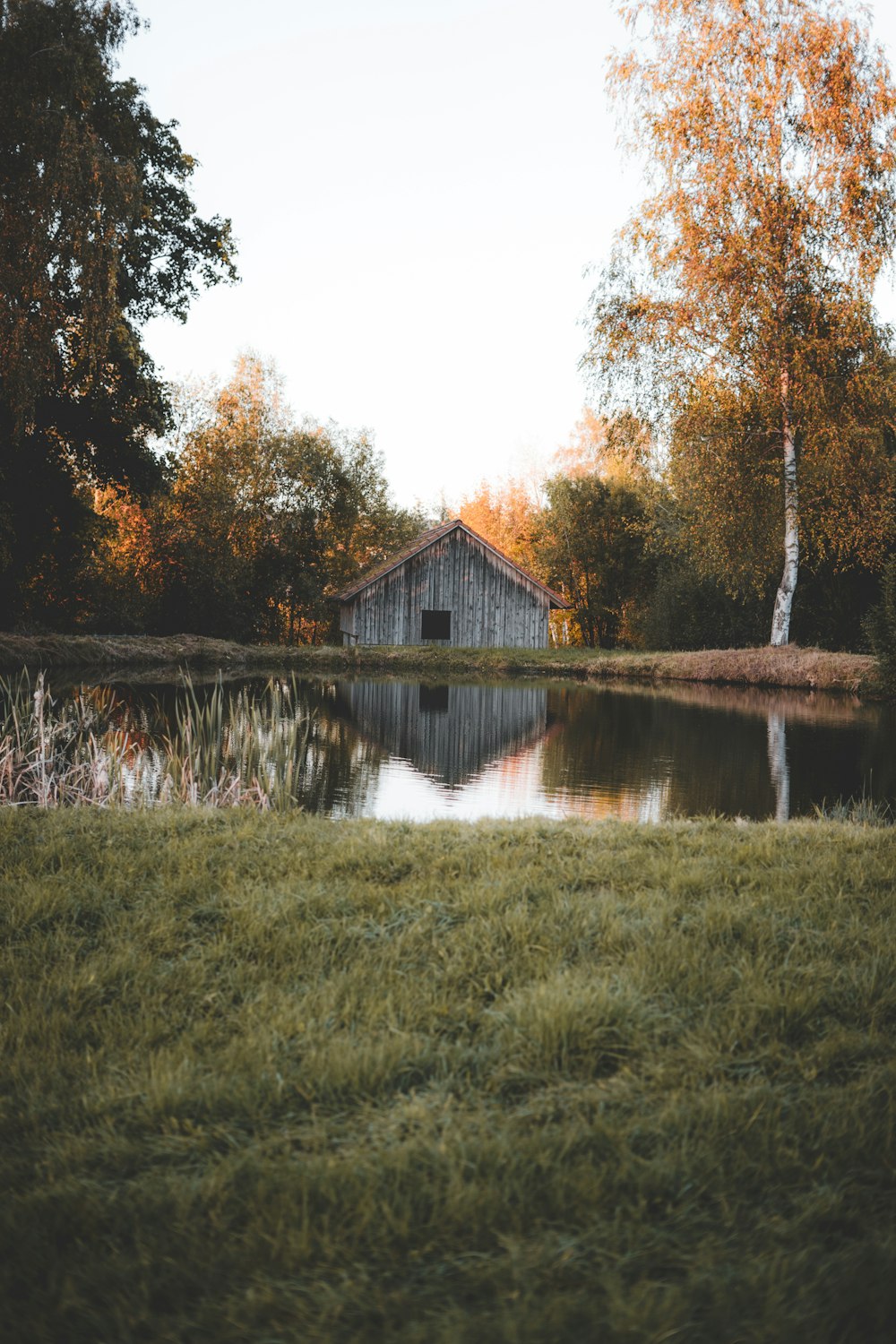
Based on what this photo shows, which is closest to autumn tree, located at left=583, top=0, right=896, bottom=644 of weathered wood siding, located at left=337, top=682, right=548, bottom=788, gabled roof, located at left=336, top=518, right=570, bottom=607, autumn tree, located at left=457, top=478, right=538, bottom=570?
weathered wood siding, located at left=337, top=682, right=548, bottom=788

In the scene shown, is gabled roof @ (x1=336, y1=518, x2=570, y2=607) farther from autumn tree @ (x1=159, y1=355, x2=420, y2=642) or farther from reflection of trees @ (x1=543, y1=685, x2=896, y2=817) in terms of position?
reflection of trees @ (x1=543, y1=685, x2=896, y2=817)

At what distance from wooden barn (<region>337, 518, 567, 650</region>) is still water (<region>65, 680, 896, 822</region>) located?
18303mm

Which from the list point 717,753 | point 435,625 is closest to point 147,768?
point 717,753

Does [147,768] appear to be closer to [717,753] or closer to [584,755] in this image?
[584,755]

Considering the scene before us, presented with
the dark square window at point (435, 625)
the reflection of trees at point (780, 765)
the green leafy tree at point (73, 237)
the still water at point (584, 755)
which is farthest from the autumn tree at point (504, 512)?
the reflection of trees at point (780, 765)

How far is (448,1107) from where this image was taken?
2961 millimetres

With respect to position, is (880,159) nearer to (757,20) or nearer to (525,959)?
(757,20)

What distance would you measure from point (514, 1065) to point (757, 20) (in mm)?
28868

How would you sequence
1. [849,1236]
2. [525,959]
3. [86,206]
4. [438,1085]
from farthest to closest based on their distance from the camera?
[86,206] → [525,959] → [438,1085] → [849,1236]

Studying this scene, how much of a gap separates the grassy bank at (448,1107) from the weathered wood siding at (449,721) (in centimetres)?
709

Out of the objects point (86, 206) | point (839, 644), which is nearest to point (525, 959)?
point (86, 206)

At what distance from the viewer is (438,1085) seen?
310 cm

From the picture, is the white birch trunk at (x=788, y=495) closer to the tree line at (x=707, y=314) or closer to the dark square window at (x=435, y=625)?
the tree line at (x=707, y=314)

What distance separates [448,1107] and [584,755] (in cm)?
1125
